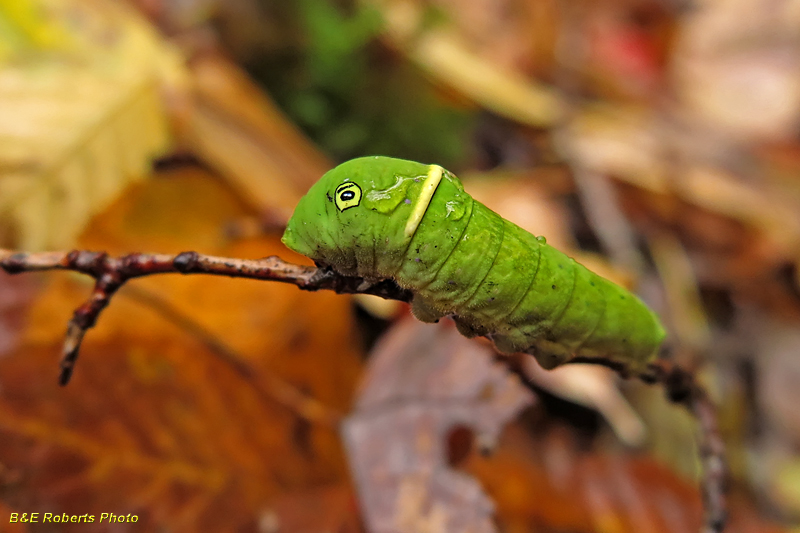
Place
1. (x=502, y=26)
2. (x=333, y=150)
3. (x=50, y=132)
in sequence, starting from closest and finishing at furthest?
(x=50, y=132)
(x=333, y=150)
(x=502, y=26)

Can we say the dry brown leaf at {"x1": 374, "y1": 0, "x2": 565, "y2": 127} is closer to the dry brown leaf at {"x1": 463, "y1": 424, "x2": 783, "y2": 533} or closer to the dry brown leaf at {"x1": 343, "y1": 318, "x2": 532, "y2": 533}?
the dry brown leaf at {"x1": 343, "y1": 318, "x2": 532, "y2": 533}

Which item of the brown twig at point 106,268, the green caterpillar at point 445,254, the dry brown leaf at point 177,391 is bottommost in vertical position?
the dry brown leaf at point 177,391

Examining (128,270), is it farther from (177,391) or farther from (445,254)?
(177,391)

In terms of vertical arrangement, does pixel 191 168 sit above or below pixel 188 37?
below

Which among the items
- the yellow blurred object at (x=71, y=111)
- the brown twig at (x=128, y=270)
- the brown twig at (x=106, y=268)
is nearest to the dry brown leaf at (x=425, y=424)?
the brown twig at (x=128, y=270)

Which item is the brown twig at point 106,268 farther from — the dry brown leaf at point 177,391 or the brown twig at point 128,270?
the dry brown leaf at point 177,391

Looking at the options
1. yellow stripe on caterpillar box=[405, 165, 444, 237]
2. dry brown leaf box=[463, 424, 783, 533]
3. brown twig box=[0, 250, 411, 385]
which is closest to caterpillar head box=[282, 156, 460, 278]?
yellow stripe on caterpillar box=[405, 165, 444, 237]

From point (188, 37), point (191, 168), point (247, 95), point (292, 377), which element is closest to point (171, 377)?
point (292, 377)

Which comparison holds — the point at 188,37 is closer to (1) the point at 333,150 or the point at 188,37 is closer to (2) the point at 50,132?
(1) the point at 333,150
